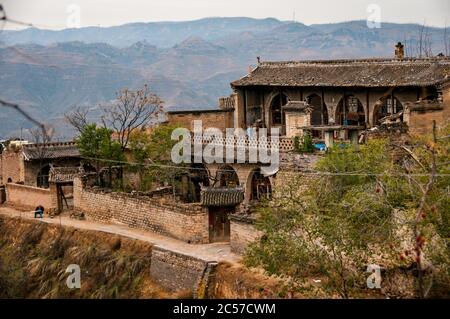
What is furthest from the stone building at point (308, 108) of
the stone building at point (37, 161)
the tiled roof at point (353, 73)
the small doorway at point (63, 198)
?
the small doorway at point (63, 198)

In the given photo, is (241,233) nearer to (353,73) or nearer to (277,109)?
(353,73)

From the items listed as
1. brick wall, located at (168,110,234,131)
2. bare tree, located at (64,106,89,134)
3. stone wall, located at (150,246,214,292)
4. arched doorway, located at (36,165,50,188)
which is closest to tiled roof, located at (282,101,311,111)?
brick wall, located at (168,110,234,131)

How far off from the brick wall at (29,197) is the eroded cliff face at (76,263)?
2.68 metres

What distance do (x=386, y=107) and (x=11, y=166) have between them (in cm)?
1962

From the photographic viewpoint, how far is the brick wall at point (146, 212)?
3362 cm

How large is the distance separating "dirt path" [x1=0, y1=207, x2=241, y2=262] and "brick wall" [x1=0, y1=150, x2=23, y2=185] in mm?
6745

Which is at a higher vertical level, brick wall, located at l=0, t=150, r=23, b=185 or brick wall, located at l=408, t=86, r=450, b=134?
brick wall, located at l=408, t=86, r=450, b=134

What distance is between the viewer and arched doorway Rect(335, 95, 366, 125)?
140 ft

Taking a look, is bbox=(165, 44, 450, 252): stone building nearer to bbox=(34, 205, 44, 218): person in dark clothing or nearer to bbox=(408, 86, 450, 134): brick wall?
bbox=(408, 86, 450, 134): brick wall

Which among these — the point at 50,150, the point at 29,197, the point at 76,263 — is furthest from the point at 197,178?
the point at 50,150

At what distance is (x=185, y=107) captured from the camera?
13162cm

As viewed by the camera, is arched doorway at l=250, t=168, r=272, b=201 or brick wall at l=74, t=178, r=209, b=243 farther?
arched doorway at l=250, t=168, r=272, b=201
